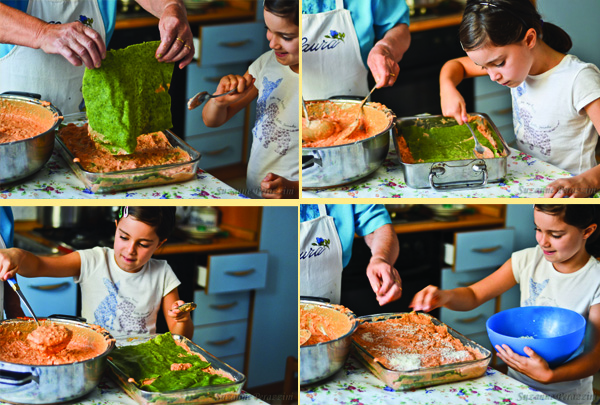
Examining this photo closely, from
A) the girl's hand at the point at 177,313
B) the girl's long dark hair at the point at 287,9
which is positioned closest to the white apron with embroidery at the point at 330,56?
the girl's long dark hair at the point at 287,9

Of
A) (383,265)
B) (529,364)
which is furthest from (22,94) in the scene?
(529,364)

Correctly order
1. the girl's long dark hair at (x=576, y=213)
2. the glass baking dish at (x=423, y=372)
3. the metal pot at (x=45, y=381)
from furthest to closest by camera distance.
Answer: the girl's long dark hair at (x=576, y=213) < the glass baking dish at (x=423, y=372) < the metal pot at (x=45, y=381)

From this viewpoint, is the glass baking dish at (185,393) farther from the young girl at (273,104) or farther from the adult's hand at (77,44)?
the adult's hand at (77,44)

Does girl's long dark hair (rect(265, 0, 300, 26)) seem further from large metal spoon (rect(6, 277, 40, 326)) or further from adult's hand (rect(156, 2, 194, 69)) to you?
large metal spoon (rect(6, 277, 40, 326))

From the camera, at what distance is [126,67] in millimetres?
1009

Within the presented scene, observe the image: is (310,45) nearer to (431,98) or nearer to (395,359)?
(431,98)

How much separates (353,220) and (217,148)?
279mm

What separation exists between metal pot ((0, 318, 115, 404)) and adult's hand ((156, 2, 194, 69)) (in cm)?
52

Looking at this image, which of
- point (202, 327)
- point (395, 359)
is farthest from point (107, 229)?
point (395, 359)

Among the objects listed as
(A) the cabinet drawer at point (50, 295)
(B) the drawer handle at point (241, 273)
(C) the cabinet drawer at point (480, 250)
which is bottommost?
(A) the cabinet drawer at point (50, 295)

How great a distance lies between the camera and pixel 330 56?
1.09m

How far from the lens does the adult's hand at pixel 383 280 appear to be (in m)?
1.12

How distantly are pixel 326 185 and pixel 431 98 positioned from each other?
0.90ft

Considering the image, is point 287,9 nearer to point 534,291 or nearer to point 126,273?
point 126,273
